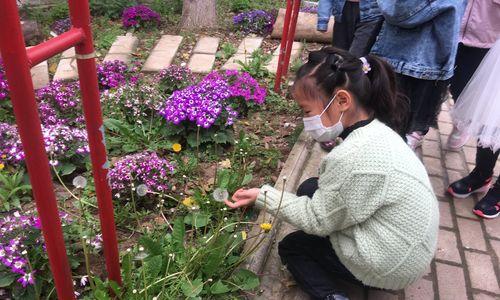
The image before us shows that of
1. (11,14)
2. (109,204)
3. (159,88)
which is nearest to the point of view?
(11,14)

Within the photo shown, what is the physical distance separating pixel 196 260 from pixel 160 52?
3387 mm

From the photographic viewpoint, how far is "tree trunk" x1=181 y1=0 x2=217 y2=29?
5523 millimetres

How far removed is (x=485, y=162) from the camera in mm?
2832

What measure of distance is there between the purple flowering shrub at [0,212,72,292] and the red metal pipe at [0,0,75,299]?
Answer: 0.45 m

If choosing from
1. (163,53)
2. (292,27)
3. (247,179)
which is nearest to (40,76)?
(163,53)

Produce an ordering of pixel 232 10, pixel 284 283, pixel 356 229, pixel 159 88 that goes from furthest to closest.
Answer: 1. pixel 232 10
2. pixel 159 88
3. pixel 284 283
4. pixel 356 229

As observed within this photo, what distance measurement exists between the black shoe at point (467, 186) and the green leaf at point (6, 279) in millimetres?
2567

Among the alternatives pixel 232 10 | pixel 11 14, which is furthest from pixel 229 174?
pixel 232 10

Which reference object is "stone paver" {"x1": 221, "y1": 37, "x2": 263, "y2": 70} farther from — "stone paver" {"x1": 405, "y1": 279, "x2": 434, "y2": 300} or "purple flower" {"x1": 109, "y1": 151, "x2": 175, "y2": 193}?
"stone paver" {"x1": 405, "y1": 279, "x2": 434, "y2": 300}

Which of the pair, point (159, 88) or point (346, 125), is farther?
point (159, 88)

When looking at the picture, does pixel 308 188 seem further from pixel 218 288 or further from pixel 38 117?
pixel 38 117

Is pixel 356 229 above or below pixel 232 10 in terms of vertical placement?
above

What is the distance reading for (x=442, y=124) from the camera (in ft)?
12.8

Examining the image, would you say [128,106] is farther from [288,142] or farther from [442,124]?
[442,124]
